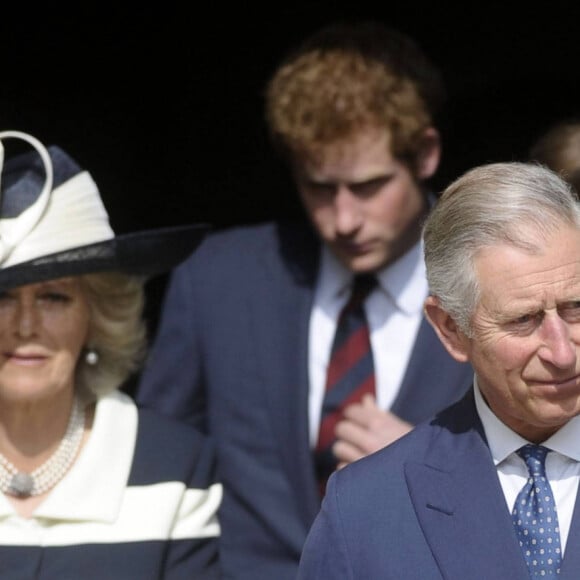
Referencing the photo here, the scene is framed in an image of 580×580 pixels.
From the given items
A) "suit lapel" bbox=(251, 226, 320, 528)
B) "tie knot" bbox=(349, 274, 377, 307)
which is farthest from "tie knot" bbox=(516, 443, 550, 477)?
"tie knot" bbox=(349, 274, 377, 307)

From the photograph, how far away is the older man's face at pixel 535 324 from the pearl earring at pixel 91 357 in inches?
46.6

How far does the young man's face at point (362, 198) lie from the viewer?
4516mm

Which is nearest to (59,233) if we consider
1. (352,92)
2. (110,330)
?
(110,330)

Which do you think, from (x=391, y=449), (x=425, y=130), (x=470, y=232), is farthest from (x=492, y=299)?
(x=425, y=130)

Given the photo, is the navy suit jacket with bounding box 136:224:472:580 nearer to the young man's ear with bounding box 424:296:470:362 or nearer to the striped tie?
the striped tie

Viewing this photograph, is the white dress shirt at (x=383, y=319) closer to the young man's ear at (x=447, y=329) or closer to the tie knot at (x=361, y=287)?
the tie knot at (x=361, y=287)

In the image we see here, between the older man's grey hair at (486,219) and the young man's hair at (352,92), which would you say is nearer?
the older man's grey hair at (486,219)

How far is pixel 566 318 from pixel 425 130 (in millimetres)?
1497

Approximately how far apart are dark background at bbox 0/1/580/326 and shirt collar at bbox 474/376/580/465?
2321 millimetres

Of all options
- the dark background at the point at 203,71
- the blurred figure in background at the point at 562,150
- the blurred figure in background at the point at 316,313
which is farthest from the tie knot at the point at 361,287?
the dark background at the point at 203,71

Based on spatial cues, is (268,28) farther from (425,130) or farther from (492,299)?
(492,299)

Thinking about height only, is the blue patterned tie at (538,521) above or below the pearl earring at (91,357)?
below

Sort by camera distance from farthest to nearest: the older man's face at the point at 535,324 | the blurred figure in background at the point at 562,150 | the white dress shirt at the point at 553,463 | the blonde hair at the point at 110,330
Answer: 1. the blurred figure in background at the point at 562,150
2. the blonde hair at the point at 110,330
3. the white dress shirt at the point at 553,463
4. the older man's face at the point at 535,324

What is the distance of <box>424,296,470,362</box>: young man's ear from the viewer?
137 inches
